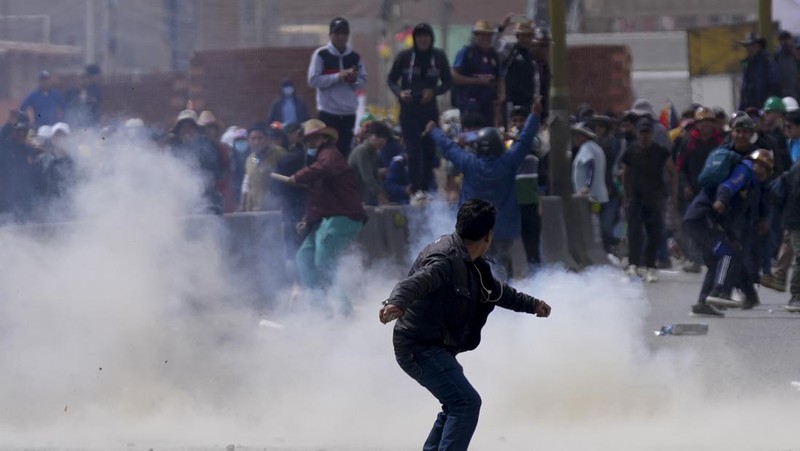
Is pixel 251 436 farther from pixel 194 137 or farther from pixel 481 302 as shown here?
pixel 194 137

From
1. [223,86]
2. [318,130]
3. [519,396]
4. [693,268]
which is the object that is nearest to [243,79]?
[223,86]

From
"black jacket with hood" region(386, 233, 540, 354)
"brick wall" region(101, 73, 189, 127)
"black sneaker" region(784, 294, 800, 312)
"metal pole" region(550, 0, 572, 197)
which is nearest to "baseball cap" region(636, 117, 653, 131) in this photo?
"metal pole" region(550, 0, 572, 197)

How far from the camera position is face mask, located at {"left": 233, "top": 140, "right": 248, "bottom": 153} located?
48.1 feet

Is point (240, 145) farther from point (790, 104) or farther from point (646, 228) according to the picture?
point (790, 104)

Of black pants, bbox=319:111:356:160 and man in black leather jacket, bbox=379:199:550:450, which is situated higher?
black pants, bbox=319:111:356:160

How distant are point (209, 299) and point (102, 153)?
5.01ft

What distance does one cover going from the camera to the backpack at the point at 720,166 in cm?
1152

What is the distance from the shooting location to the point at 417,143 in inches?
549

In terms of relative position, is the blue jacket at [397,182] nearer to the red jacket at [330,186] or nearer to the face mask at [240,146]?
the face mask at [240,146]

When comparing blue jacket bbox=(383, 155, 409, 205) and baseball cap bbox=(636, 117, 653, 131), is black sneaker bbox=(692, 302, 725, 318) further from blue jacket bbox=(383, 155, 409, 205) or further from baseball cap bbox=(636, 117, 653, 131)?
blue jacket bbox=(383, 155, 409, 205)

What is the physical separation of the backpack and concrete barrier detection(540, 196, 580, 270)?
290 centimetres

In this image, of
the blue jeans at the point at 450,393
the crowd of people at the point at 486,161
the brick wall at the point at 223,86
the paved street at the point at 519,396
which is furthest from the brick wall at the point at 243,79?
the blue jeans at the point at 450,393

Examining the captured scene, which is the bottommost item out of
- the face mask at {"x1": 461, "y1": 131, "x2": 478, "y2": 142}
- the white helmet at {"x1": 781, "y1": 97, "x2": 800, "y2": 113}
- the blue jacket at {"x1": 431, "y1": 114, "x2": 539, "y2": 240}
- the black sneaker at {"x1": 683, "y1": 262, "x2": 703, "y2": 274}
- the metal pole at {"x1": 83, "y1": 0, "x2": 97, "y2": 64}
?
the black sneaker at {"x1": 683, "y1": 262, "x2": 703, "y2": 274}

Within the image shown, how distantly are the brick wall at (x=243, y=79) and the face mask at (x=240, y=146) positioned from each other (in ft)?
20.0
